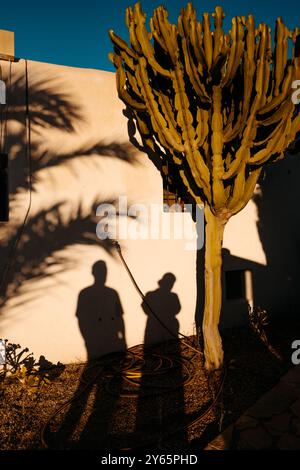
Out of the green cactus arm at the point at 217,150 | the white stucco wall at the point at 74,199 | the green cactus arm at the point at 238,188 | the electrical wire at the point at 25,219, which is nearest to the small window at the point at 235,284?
the white stucco wall at the point at 74,199

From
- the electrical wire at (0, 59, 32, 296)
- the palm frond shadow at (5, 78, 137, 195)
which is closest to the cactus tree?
the palm frond shadow at (5, 78, 137, 195)

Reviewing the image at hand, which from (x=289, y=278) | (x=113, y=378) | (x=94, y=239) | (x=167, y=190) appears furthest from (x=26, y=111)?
(x=289, y=278)

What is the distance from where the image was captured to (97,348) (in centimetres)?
611

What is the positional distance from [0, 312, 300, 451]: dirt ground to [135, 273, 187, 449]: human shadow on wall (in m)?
0.01

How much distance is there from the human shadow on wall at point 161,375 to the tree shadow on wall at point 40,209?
1.73 meters

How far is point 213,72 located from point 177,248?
138 inches

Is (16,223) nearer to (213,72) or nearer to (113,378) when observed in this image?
(113,378)

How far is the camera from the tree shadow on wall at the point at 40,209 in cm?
548

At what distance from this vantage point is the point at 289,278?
920cm

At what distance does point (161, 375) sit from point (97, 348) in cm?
137

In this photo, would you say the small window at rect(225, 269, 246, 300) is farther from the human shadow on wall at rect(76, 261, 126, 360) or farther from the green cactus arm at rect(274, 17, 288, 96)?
the green cactus arm at rect(274, 17, 288, 96)

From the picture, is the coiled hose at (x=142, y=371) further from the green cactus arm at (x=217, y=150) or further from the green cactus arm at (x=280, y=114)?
the green cactus arm at (x=280, y=114)

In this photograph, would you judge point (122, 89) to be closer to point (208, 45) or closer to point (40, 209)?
point (208, 45)

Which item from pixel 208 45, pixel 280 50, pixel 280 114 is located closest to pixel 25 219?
pixel 208 45
